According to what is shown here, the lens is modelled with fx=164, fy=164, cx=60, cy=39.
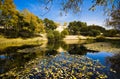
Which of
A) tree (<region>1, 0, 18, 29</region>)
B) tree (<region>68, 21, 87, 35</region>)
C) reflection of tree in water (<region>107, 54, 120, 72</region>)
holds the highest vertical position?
tree (<region>1, 0, 18, 29</region>)

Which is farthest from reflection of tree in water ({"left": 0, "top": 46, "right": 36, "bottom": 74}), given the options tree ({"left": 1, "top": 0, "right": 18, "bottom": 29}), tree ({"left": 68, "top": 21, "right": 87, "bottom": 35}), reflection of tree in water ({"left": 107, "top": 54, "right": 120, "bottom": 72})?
tree ({"left": 68, "top": 21, "right": 87, "bottom": 35})

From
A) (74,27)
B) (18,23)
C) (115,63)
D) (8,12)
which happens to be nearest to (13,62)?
(115,63)

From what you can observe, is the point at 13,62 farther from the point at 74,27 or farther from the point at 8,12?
the point at 74,27

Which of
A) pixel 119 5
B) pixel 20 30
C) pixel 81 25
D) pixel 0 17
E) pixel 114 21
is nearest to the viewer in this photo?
pixel 119 5

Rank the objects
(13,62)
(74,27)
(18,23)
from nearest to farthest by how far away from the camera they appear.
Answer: (13,62) < (18,23) < (74,27)

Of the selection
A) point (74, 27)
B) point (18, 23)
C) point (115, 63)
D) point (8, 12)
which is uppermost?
point (8, 12)

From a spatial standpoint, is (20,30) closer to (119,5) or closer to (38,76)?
(38,76)

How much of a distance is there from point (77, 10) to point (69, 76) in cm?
643

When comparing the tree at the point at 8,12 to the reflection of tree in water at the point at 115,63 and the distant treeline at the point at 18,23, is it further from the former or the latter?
the reflection of tree in water at the point at 115,63

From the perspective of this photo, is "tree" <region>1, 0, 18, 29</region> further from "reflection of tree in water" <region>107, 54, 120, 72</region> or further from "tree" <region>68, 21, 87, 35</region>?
"tree" <region>68, 21, 87, 35</region>

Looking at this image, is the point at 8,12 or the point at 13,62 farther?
the point at 8,12

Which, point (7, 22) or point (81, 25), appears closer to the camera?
point (7, 22)

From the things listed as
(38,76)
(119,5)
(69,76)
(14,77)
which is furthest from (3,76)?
(119,5)

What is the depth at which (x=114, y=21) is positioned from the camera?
A: 27.5 meters
